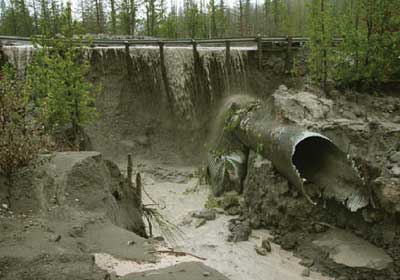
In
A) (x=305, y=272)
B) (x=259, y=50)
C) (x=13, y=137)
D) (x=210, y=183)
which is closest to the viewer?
(x=13, y=137)

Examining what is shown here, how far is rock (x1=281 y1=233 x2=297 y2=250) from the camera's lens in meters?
9.59

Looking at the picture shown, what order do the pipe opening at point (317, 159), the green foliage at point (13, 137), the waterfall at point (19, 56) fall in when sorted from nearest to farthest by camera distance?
the green foliage at point (13, 137), the pipe opening at point (317, 159), the waterfall at point (19, 56)

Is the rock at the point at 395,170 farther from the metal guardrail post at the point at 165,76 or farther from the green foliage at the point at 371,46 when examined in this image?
the metal guardrail post at the point at 165,76

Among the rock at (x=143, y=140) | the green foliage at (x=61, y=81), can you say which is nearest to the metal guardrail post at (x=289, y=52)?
the rock at (x=143, y=140)

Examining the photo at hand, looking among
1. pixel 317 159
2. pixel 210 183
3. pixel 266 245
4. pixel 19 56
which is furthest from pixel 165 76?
pixel 266 245

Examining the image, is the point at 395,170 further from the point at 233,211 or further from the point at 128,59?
the point at 128,59

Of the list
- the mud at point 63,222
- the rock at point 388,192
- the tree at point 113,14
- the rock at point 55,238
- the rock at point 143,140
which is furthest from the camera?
the tree at point 113,14

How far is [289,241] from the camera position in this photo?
9656mm

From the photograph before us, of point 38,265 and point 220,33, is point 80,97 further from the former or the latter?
point 220,33

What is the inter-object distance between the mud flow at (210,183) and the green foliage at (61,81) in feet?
10.1

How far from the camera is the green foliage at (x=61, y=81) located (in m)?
11.2

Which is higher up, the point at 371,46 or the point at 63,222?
the point at 371,46

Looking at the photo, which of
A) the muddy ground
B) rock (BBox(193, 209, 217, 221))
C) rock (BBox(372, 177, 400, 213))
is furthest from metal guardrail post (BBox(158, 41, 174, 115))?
rock (BBox(372, 177, 400, 213))

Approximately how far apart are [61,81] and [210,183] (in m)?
5.94
